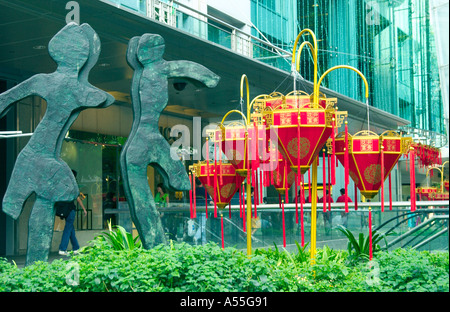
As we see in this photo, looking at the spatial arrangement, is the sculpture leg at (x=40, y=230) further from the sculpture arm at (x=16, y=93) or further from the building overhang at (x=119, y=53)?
the building overhang at (x=119, y=53)

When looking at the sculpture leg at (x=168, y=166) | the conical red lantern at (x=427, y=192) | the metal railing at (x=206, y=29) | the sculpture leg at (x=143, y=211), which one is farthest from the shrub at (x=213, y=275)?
the conical red lantern at (x=427, y=192)

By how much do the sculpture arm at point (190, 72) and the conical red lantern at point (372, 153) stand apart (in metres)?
1.72

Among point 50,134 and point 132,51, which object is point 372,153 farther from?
point 50,134

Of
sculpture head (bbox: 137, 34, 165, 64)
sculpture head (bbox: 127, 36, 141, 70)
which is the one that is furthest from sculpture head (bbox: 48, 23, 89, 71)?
sculpture head (bbox: 137, 34, 165, 64)

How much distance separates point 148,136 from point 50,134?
1.11 meters

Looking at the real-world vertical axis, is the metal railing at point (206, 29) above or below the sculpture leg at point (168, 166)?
above

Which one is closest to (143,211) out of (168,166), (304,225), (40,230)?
(168,166)

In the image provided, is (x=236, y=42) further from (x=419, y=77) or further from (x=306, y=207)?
(x=419, y=77)

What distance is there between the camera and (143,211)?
7.18 m

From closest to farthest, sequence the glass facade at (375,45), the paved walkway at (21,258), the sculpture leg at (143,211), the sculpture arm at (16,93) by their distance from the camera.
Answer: the sculpture arm at (16,93) → the sculpture leg at (143,211) → the paved walkway at (21,258) → the glass facade at (375,45)

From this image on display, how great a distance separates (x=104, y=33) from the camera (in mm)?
10797

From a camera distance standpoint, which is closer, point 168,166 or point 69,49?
point 69,49

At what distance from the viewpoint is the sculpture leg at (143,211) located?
7.13 meters

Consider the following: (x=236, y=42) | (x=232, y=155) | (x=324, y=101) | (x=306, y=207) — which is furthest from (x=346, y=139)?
(x=236, y=42)
